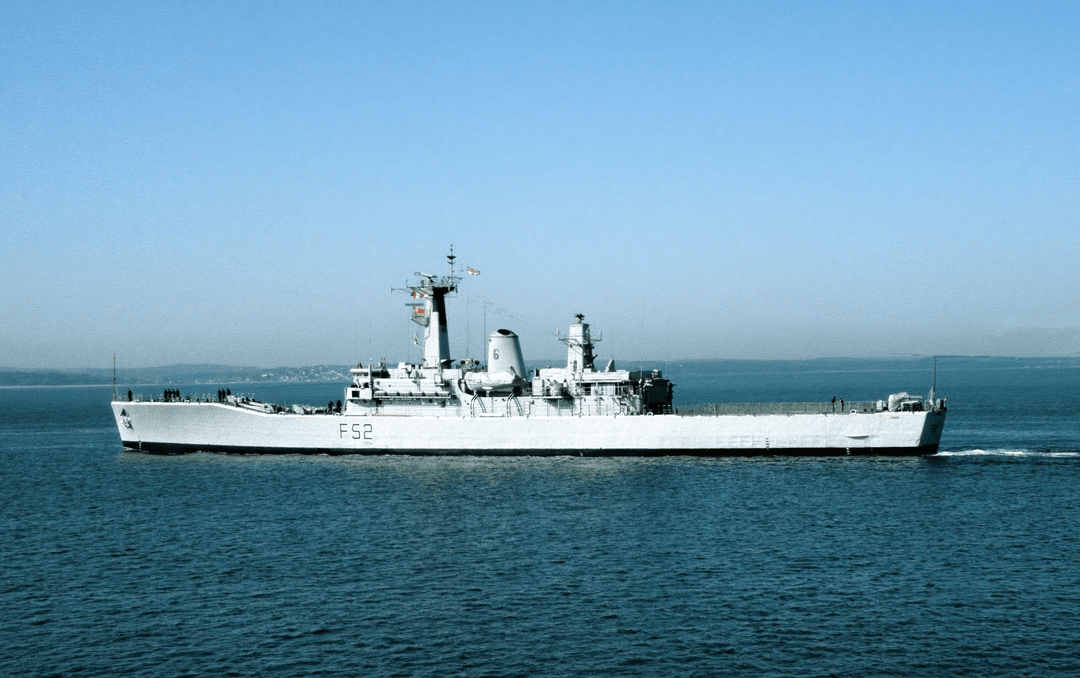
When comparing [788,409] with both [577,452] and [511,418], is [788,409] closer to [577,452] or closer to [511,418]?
[577,452]

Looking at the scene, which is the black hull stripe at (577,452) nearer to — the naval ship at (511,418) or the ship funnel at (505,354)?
the naval ship at (511,418)

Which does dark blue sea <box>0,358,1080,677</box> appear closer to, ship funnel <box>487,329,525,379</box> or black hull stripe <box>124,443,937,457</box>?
black hull stripe <box>124,443,937,457</box>

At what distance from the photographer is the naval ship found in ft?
159

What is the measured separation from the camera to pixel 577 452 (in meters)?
50.6

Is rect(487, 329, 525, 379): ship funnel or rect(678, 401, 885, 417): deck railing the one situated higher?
rect(487, 329, 525, 379): ship funnel

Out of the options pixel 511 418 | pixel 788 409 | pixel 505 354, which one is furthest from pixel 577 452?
pixel 788 409

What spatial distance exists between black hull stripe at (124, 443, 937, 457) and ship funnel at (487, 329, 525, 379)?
5.15 m

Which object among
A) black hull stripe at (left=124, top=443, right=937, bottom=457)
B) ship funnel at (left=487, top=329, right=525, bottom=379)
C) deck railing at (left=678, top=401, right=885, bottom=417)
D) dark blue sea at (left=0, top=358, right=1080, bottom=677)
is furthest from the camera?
ship funnel at (left=487, top=329, right=525, bottom=379)

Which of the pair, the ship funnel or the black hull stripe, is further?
the ship funnel

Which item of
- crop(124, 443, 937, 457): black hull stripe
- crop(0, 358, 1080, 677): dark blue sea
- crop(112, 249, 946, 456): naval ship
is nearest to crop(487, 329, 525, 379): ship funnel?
crop(112, 249, 946, 456): naval ship

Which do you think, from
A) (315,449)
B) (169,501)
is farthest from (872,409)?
(169,501)

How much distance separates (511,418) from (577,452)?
417 centimetres

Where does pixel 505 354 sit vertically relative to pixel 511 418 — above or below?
above

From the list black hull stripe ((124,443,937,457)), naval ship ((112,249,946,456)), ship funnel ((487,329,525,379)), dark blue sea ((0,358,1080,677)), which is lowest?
dark blue sea ((0,358,1080,677))
